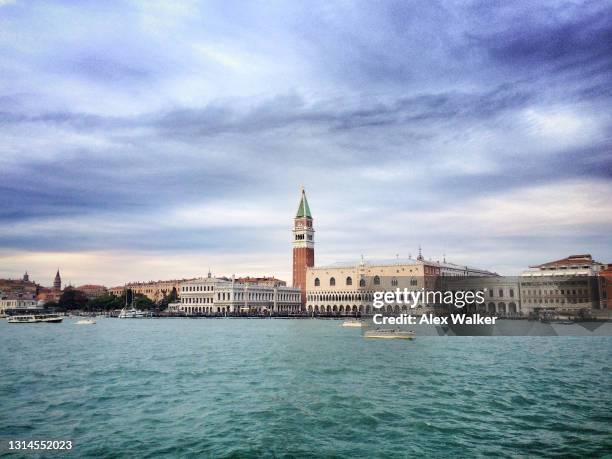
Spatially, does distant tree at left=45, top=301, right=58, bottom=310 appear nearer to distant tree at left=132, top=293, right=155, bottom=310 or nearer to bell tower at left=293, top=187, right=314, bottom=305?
distant tree at left=132, top=293, right=155, bottom=310

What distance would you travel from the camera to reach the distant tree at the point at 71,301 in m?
128

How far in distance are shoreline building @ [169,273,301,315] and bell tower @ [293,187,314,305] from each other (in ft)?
16.6

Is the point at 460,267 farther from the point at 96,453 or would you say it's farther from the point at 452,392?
the point at 96,453

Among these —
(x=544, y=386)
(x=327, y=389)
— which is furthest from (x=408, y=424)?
(x=544, y=386)

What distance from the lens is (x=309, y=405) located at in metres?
15.1

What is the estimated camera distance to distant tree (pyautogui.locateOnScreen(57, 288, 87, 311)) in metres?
128

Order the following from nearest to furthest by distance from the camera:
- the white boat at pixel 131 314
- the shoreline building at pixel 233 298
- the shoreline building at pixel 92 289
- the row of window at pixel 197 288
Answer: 1. the white boat at pixel 131 314
2. the shoreline building at pixel 233 298
3. the row of window at pixel 197 288
4. the shoreline building at pixel 92 289

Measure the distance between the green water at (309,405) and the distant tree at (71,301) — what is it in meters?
110

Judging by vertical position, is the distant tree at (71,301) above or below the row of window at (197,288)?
below

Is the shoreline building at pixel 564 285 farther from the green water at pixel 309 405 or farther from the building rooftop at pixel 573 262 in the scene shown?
the green water at pixel 309 405

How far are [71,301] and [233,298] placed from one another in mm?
46998

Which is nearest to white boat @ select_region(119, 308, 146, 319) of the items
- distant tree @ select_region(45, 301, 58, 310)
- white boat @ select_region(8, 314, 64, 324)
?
white boat @ select_region(8, 314, 64, 324)

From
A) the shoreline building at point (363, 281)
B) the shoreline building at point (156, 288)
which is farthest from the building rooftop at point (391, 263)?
the shoreline building at point (156, 288)

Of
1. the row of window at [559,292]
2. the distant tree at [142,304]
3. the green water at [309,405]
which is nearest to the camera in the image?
the green water at [309,405]
